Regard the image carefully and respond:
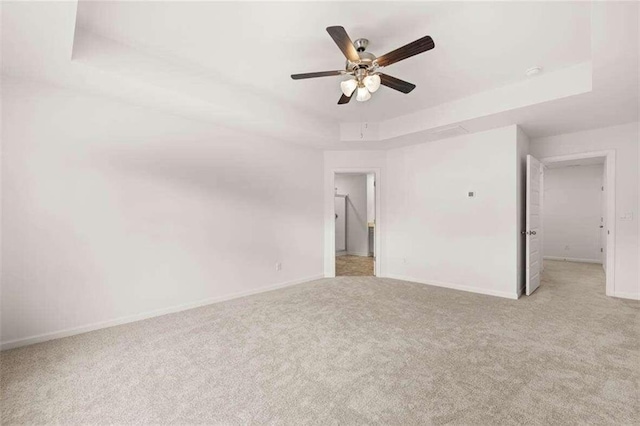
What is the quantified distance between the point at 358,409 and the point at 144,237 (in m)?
2.86

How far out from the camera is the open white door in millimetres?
4129

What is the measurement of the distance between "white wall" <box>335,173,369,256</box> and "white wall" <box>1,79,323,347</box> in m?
4.09

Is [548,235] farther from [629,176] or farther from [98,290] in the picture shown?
[98,290]

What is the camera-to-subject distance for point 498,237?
13.6 feet

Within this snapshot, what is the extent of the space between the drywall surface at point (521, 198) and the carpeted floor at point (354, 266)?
8.13 ft

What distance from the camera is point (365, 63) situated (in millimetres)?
2393

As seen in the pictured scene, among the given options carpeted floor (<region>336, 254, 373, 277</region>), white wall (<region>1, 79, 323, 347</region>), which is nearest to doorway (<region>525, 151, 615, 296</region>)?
carpeted floor (<region>336, 254, 373, 277</region>)

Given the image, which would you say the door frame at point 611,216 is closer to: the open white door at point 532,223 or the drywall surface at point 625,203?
the drywall surface at point 625,203

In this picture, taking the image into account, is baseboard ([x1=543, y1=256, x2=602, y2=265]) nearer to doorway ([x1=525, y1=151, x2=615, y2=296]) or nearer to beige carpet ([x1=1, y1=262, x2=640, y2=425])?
doorway ([x1=525, y1=151, x2=615, y2=296])

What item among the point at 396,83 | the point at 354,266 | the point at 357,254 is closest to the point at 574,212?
the point at 357,254

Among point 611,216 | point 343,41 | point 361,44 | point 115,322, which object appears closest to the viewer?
point 343,41

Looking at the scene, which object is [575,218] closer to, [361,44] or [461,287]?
[461,287]

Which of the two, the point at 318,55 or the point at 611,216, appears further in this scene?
the point at 611,216

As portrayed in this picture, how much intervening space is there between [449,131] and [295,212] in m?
2.73
